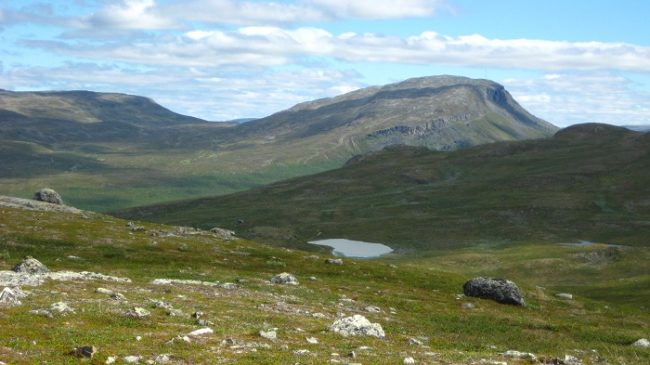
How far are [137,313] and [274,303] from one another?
1455 cm

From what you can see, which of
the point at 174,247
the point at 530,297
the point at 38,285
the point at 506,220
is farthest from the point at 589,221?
the point at 38,285

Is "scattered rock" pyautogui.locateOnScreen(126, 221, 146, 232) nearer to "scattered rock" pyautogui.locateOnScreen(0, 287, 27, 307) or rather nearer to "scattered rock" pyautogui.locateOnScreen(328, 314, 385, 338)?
"scattered rock" pyautogui.locateOnScreen(0, 287, 27, 307)

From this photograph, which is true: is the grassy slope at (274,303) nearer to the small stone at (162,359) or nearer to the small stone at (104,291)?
the small stone at (162,359)

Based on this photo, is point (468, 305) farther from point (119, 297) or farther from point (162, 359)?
point (162, 359)

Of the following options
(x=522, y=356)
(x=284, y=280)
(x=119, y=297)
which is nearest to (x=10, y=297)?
(x=119, y=297)

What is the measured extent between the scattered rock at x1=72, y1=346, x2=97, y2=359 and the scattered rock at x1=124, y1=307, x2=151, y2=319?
9.37m

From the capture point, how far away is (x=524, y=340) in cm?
4622

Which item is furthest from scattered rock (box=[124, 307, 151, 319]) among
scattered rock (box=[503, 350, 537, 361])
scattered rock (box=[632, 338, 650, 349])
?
A: scattered rock (box=[632, 338, 650, 349])

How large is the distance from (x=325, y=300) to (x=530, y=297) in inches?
1250

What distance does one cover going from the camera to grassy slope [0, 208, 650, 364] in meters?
30.3

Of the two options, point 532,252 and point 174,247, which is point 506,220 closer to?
point 532,252

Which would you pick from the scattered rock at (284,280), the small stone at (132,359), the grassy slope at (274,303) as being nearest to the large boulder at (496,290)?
the grassy slope at (274,303)

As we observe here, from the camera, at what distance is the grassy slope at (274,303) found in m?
30.3

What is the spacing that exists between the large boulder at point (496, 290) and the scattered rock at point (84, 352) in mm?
49493
